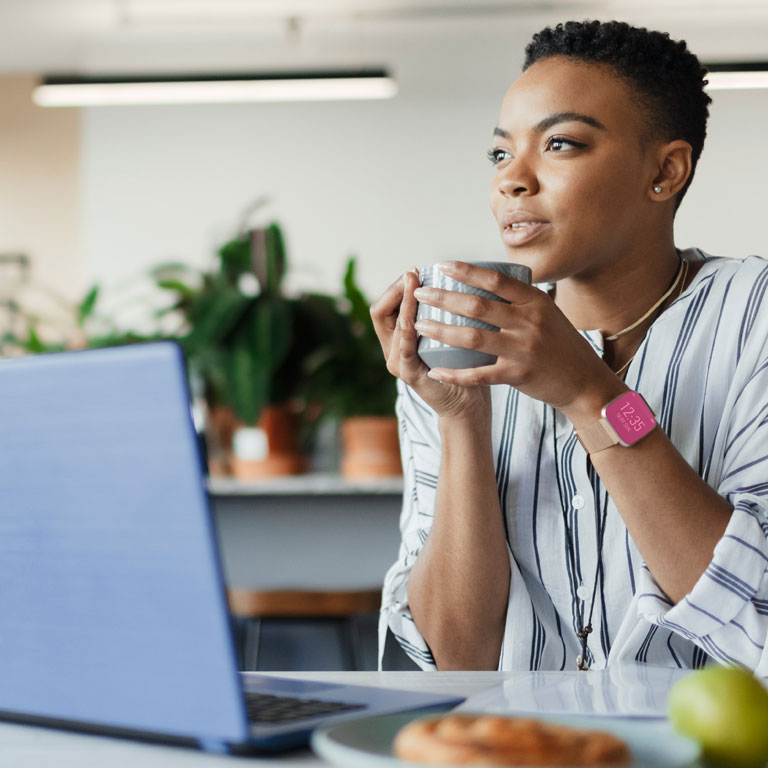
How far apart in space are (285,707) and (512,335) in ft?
1.22

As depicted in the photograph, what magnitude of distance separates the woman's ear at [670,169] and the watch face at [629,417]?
0.35 meters

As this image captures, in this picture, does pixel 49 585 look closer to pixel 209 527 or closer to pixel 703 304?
pixel 209 527

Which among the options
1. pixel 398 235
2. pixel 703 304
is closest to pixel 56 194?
pixel 398 235

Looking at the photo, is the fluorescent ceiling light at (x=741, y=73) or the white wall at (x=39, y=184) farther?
the white wall at (x=39, y=184)

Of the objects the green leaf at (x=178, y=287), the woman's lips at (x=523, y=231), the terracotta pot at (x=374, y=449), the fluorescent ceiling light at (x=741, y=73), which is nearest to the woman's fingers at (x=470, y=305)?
the woman's lips at (x=523, y=231)

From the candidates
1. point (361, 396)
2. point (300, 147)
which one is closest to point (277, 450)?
point (361, 396)

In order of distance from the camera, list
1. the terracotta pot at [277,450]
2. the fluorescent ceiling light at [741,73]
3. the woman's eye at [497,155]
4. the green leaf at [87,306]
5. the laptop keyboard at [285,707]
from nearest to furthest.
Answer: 1. the laptop keyboard at [285,707]
2. the woman's eye at [497,155]
3. the terracotta pot at [277,450]
4. the green leaf at [87,306]
5. the fluorescent ceiling light at [741,73]

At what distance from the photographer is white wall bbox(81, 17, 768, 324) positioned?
541 centimetres

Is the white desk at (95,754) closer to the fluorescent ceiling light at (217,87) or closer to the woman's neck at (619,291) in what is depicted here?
the woman's neck at (619,291)

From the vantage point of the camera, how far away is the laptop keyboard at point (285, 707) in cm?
59

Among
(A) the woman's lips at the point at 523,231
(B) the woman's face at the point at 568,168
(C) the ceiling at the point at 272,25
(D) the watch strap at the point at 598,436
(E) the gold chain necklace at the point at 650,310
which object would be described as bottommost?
(D) the watch strap at the point at 598,436

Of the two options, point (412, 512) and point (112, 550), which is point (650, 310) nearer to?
point (412, 512)

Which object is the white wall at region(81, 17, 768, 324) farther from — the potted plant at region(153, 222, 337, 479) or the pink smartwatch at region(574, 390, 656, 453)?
the pink smartwatch at region(574, 390, 656, 453)

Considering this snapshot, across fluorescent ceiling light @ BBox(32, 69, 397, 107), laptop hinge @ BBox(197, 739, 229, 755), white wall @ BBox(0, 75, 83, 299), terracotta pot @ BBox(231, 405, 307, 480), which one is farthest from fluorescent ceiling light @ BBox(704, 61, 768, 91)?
laptop hinge @ BBox(197, 739, 229, 755)
